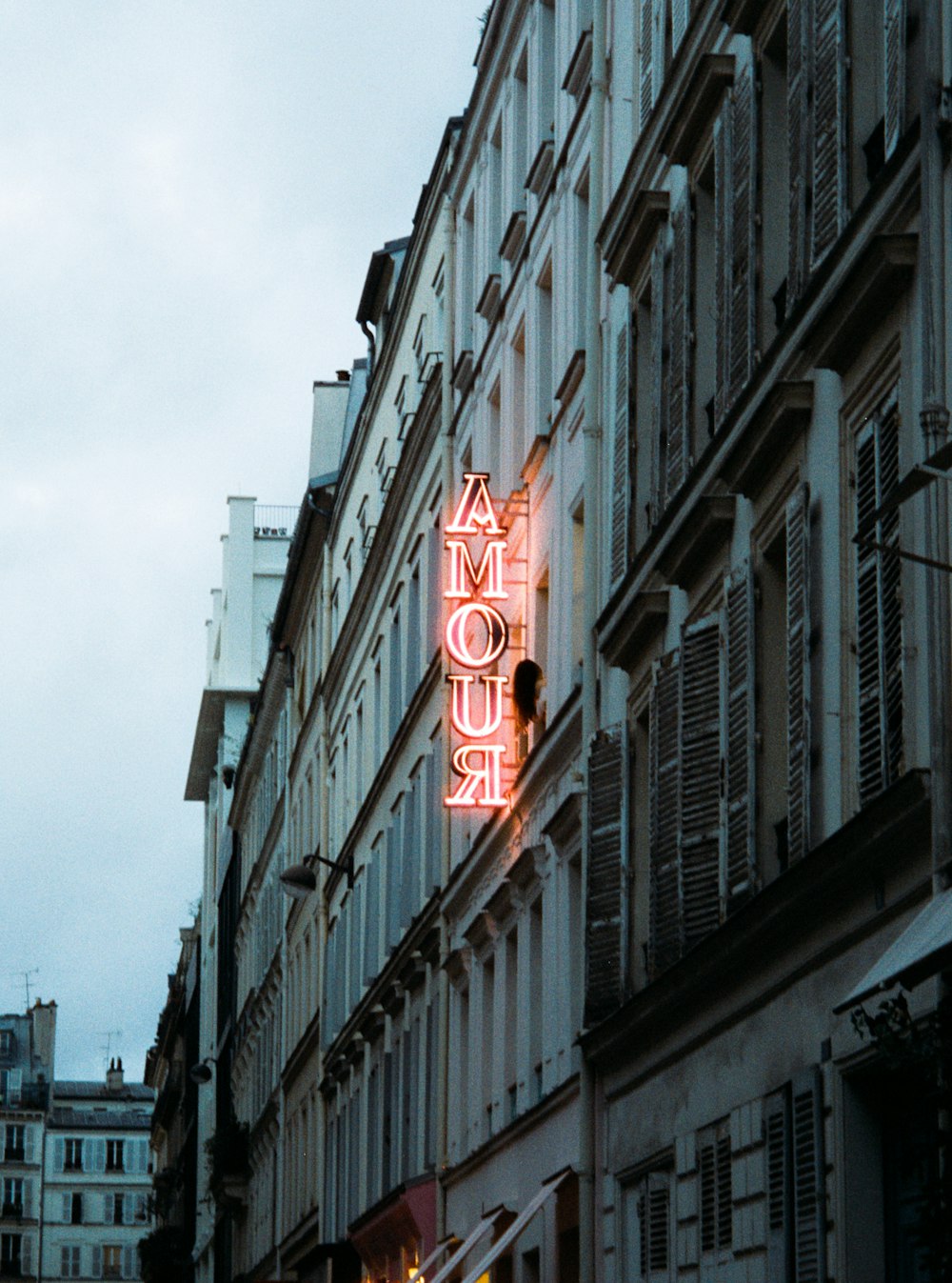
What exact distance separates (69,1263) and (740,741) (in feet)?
460

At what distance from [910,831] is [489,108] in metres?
22.7

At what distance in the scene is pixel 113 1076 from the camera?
169 metres

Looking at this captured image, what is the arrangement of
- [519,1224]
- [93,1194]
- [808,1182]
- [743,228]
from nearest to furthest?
1. [808,1182]
2. [743,228]
3. [519,1224]
4. [93,1194]

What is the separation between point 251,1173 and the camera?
70.9 meters

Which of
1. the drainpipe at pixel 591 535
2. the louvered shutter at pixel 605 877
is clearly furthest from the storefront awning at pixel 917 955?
the drainpipe at pixel 591 535

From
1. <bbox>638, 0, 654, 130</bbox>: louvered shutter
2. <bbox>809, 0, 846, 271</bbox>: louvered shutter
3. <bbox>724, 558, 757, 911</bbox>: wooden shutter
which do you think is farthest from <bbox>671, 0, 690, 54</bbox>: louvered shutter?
<bbox>724, 558, 757, 911</bbox>: wooden shutter

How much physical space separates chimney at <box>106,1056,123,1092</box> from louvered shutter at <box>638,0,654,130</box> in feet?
482

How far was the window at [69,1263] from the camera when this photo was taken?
15288cm

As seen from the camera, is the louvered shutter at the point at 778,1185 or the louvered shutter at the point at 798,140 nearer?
the louvered shutter at the point at 778,1185

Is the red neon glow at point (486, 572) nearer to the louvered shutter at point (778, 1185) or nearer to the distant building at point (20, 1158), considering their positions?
the louvered shutter at point (778, 1185)

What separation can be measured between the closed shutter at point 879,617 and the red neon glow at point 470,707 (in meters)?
15.0

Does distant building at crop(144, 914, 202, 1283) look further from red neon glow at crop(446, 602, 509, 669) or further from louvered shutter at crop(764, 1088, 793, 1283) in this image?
louvered shutter at crop(764, 1088, 793, 1283)

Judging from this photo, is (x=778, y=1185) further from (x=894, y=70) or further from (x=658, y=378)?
(x=658, y=378)

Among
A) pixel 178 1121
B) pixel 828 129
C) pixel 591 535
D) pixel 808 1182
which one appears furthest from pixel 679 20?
pixel 178 1121
